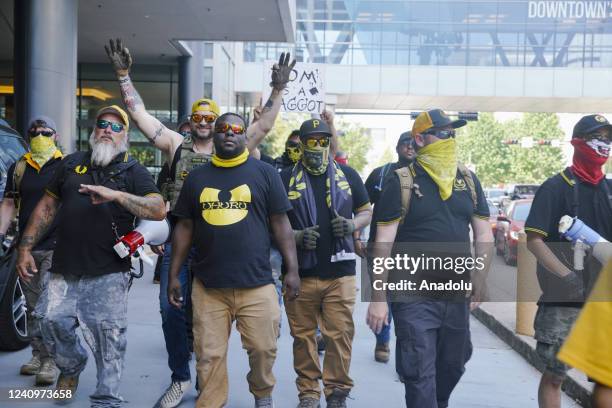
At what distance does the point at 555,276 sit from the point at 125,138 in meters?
3.00

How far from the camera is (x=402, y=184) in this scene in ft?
16.2

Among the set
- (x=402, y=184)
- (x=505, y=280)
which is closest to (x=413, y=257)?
(x=402, y=184)

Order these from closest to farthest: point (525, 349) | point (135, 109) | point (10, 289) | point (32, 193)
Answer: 1. point (135, 109)
2. point (32, 193)
3. point (10, 289)
4. point (525, 349)

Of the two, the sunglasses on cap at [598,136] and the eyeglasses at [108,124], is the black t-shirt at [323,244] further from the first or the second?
the sunglasses on cap at [598,136]

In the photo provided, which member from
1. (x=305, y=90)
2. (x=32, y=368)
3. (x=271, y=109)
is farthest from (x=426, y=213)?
(x=305, y=90)

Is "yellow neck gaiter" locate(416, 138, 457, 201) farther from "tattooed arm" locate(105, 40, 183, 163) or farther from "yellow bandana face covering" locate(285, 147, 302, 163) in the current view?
"yellow bandana face covering" locate(285, 147, 302, 163)

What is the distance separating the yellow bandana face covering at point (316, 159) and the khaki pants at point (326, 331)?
0.83 m

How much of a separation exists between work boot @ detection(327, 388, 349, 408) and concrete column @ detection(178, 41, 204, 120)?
19.7 m

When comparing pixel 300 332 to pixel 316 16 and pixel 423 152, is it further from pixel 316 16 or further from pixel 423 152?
pixel 316 16

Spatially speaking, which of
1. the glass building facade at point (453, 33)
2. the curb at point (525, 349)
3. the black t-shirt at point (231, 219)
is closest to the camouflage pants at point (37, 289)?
the black t-shirt at point (231, 219)

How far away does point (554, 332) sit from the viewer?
4734 millimetres

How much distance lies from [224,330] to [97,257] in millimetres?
957

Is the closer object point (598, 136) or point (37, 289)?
point (598, 136)

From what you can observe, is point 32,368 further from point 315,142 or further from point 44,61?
point 44,61
